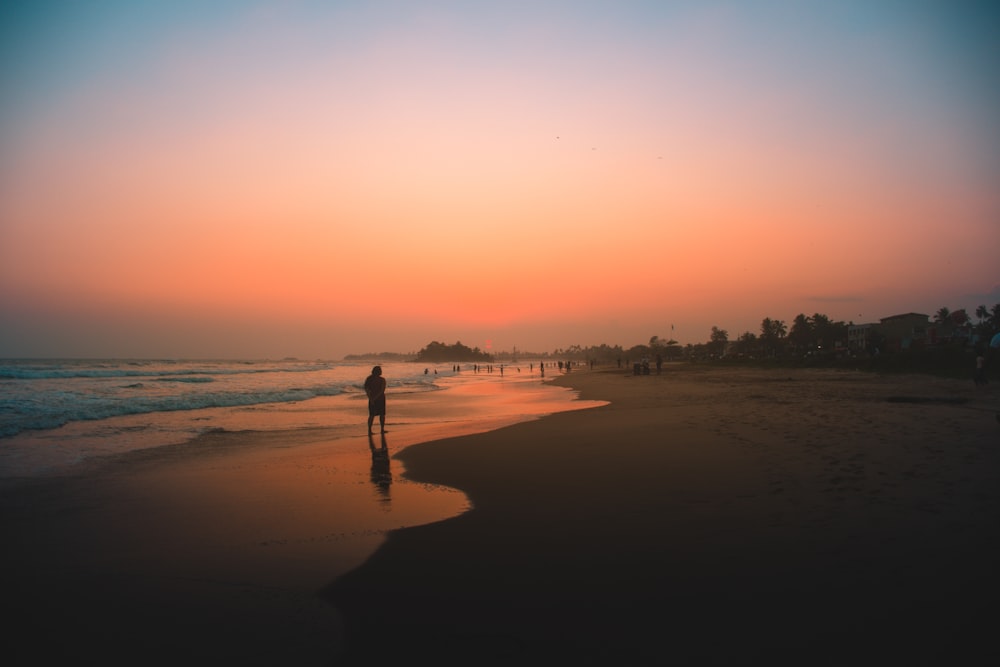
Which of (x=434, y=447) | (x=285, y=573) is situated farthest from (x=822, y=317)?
(x=285, y=573)

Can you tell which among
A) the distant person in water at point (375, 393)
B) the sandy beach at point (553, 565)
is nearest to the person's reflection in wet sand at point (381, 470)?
the sandy beach at point (553, 565)

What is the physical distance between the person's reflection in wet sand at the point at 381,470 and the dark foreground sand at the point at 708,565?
99 centimetres

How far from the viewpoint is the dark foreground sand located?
393cm

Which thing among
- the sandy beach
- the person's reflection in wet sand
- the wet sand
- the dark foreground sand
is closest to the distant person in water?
the person's reflection in wet sand

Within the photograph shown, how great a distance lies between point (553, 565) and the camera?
5.51m

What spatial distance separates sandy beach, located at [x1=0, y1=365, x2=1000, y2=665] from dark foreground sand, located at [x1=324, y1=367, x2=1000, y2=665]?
3cm

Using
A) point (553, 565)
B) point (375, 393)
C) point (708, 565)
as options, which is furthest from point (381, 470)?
point (708, 565)

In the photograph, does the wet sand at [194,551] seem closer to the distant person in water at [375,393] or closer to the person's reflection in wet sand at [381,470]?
the person's reflection in wet sand at [381,470]

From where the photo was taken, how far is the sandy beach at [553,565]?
405 cm

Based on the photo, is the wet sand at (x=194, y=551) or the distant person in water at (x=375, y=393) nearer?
the wet sand at (x=194, y=551)

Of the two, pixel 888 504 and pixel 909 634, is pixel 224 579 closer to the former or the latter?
pixel 909 634

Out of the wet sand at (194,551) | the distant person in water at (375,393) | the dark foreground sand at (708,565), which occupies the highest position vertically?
the distant person in water at (375,393)

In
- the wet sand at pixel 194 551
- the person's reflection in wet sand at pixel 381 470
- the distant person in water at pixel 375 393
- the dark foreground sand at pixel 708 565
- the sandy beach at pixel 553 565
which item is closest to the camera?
the dark foreground sand at pixel 708 565

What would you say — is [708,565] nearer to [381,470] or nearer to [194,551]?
[194,551]
